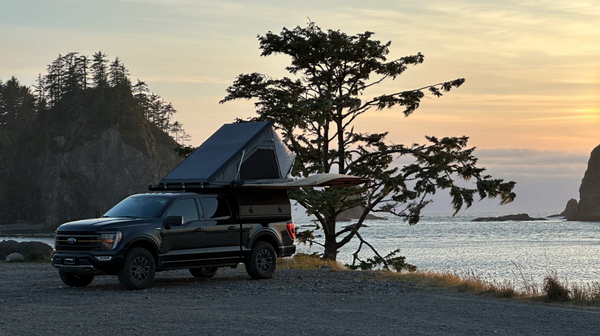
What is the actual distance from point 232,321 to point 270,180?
24.4ft

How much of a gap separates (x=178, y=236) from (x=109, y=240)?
1601 millimetres

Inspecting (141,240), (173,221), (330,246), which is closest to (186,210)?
(173,221)

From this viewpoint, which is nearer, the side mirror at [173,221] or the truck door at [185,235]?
the side mirror at [173,221]

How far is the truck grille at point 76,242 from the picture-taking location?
14585 millimetres

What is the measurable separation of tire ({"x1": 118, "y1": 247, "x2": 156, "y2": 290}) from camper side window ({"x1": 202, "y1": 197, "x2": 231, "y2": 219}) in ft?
5.87

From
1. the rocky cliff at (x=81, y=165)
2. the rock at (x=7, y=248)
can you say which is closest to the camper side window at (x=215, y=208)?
the rock at (x=7, y=248)

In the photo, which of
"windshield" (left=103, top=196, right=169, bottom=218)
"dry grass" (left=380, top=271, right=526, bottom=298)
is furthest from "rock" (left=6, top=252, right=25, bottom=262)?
"dry grass" (left=380, top=271, right=526, bottom=298)

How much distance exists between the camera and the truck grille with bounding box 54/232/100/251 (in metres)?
14.6

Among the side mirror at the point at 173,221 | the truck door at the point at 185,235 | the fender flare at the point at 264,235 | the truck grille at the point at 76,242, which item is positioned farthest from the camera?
the fender flare at the point at 264,235

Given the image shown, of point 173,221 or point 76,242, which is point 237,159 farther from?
point 76,242

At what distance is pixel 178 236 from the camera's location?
51.1 ft

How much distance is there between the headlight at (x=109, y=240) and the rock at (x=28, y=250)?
37.7 feet

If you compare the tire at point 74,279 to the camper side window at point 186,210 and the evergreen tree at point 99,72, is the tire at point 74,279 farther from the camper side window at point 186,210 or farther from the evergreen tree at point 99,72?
the evergreen tree at point 99,72

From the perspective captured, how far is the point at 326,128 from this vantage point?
31094mm
